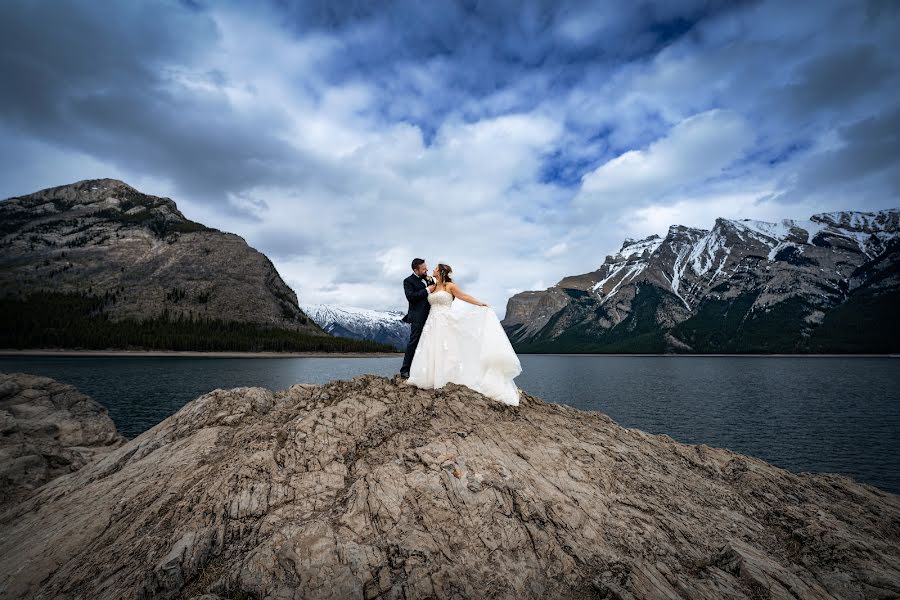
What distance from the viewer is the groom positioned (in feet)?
43.5

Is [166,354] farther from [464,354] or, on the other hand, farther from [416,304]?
[464,354]

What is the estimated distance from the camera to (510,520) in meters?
7.65

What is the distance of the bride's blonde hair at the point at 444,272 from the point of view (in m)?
13.1

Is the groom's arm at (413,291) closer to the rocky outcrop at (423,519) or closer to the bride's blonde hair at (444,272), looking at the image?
the bride's blonde hair at (444,272)

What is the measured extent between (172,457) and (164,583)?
15.7 feet

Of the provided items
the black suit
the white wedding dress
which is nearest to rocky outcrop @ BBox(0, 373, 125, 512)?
the black suit

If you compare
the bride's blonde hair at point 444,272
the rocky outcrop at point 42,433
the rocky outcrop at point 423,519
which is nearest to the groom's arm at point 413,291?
the bride's blonde hair at point 444,272

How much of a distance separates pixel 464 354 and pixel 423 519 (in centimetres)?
583

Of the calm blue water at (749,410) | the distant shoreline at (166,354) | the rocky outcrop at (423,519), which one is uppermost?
the rocky outcrop at (423,519)

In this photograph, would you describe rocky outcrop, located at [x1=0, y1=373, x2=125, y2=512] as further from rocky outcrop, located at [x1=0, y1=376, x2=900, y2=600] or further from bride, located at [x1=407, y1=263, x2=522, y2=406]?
bride, located at [x1=407, y1=263, x2=522, y2=406]

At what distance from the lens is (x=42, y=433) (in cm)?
1830

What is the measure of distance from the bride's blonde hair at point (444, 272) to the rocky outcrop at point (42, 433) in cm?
1517

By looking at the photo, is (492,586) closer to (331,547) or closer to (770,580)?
(331,547)

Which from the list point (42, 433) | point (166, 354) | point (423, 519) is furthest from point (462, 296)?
point (166, 354)
